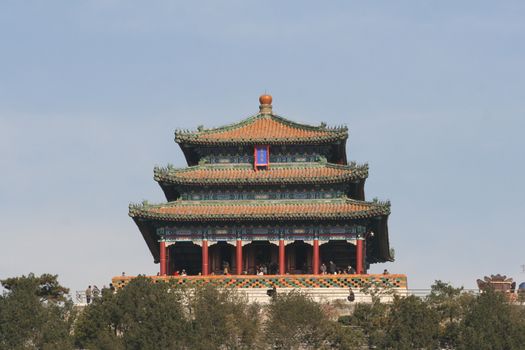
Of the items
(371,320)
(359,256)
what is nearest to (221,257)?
(359,256)

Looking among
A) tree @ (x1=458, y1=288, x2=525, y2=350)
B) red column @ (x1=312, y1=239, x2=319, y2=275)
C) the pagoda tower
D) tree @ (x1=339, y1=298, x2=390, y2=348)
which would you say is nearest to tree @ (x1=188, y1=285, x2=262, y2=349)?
tree @ (x1=339, y1=298, x2=390, y2=348)

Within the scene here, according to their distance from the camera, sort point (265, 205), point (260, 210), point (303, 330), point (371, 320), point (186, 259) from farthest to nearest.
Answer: point (186, 259), point (265, 205), point (260, 210), point (371, 320), point (303, 330)

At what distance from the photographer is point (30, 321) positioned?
7388 cm

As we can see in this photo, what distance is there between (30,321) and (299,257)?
2293 centimetres

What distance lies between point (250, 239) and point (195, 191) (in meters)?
4.43

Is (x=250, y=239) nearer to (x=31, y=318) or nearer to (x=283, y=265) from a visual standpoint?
(x=283, y=265)

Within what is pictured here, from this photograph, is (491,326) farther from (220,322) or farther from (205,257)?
(205,257)

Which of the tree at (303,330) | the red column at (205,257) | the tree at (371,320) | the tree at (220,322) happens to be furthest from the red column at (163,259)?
the tree at (303,330)

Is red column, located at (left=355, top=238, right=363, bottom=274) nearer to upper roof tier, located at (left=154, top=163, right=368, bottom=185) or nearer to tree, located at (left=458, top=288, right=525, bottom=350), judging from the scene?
upper roof tier, located at (left=154, top=163, right=368, bottom=185)

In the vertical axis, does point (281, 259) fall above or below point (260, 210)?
below

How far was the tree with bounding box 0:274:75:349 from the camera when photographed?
7312 cm

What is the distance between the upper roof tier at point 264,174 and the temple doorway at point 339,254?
4670 millimetres

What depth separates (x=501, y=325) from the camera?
72.4 m

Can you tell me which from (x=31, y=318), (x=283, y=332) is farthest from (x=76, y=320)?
(x=283, y=332)
